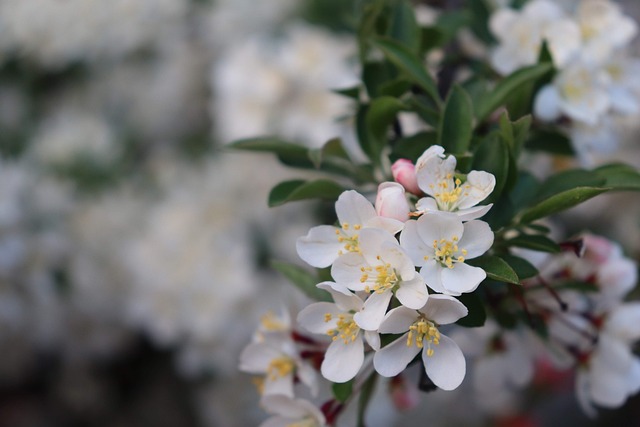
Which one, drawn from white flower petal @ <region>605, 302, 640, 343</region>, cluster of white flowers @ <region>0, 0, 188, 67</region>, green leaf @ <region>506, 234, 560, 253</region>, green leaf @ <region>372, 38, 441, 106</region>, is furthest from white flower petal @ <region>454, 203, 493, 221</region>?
cluster of white flowers @ <region>0, 0, 188, 67</region>

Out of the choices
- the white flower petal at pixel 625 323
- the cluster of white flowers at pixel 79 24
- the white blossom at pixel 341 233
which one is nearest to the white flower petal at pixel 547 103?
the white flower petal at pixel 625 323

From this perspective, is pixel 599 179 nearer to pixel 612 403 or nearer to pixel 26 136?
pixel 612 403

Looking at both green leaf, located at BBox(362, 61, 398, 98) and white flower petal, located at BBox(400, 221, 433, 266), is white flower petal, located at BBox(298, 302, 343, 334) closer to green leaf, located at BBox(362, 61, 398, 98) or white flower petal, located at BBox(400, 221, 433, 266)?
white flower petal, located at BBox(400, 221, 433, 266)

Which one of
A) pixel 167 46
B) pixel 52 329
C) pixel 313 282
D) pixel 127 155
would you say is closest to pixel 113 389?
pixel 52 329

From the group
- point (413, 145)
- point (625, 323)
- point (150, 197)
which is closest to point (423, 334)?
point (413, 145)

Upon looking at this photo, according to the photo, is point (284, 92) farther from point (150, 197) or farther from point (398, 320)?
point (398, 320)

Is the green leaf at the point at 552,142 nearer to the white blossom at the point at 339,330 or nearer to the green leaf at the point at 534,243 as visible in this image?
the green leaf at the point at 534,243
